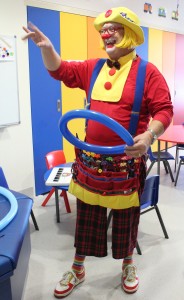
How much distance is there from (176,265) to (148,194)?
54 centimetres

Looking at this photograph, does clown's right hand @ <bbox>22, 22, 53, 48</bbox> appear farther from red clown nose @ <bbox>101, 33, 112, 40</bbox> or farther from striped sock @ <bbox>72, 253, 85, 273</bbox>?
striped sock @ <bbox>72, 253, 85, 273</bbox>

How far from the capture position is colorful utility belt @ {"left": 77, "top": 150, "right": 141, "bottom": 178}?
1673 mm

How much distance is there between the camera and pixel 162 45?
17.1 ft

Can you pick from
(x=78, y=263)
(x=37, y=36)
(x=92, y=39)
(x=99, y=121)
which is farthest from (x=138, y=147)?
(x=92, y=39)

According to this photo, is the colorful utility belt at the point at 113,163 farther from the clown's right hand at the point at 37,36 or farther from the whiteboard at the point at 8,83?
the whiteboard at the point at 8,83

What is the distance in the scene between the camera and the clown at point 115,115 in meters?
1.62

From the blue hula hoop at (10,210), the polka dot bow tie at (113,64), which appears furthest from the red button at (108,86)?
the blue hula hoop at (10,210)

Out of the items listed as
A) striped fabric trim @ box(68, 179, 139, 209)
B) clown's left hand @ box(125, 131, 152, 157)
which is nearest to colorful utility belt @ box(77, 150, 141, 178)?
striped fabric trim @ box(68, 179, 139, 209)

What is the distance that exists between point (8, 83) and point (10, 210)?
2025mm

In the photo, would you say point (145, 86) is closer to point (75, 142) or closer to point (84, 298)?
point (75, 142)

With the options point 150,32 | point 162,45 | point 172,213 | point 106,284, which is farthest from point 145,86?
point 162,45

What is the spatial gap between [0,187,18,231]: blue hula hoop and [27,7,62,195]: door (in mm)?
1997

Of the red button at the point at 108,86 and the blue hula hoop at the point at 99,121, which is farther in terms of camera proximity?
the red button at the point at 108,86

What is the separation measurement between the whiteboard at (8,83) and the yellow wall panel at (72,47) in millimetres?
688
